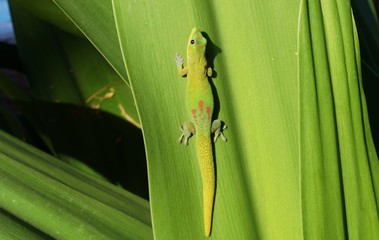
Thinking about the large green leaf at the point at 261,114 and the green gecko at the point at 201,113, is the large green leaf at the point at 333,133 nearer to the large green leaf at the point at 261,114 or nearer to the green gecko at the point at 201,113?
the large green leaf at the point at 261,114

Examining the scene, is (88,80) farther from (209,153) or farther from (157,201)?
(157,201)

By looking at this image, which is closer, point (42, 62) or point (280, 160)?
point (280, 160)

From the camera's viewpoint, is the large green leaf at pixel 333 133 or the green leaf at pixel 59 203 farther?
the green leaf at pixel 59 203

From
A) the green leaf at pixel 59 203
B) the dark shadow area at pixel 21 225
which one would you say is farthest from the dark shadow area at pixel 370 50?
the dark shadow area at pixel 21 225

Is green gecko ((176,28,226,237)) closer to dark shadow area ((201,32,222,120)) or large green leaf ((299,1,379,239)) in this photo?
dark shadow area ((201,32,222,120))

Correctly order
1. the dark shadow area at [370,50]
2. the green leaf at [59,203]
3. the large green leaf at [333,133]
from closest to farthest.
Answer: the large green leaf at [333,133]
the green leaf at [59,203]
the dark shadow area at [370,50]

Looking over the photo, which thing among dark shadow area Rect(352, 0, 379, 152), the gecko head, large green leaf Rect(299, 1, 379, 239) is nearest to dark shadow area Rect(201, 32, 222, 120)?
the gecko head

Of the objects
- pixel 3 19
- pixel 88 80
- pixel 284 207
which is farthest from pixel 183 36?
pixel 3 19
